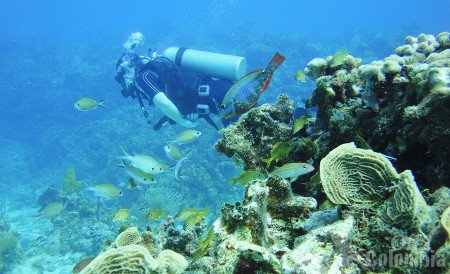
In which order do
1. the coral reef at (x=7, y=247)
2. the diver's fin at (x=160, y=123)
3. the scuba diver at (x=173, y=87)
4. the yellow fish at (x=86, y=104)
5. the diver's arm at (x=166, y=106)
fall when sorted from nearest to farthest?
the yellow fish at (x=86, y=104)
the diver's arm at (x=166, y=106)
the scuba diver at (x=173, y=87)
the diver's fin at (x=160, y=123)
the coral reef at (x=7, y=247)

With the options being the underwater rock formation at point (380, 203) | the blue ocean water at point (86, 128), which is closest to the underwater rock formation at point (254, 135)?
the underwater rock formation at point (380, 203)

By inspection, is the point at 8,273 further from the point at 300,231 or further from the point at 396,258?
the point at 396,258

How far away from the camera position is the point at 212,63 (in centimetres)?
851

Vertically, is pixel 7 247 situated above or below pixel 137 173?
below

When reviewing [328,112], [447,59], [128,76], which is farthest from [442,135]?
[128,76]

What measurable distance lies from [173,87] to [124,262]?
674 cm

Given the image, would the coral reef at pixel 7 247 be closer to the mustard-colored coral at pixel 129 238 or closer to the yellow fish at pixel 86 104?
the yellow fish at pixel 86 104

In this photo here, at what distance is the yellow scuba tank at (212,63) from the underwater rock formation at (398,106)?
429 centimetres

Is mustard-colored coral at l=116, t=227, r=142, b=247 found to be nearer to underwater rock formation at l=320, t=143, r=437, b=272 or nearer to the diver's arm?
underwater rock formation at l=320, t=143, r=437, b=272

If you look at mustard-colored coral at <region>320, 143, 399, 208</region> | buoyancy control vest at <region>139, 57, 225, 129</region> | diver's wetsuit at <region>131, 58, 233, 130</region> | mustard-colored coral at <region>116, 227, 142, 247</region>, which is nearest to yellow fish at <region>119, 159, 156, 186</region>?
mustard-colored coral at <region>116, 227, 142, 247</region>

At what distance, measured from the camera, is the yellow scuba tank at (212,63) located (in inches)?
320

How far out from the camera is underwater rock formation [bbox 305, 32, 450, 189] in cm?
244

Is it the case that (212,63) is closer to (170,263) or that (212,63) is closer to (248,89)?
(248,89)

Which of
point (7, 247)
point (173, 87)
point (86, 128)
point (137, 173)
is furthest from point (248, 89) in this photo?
point (86, 128)
